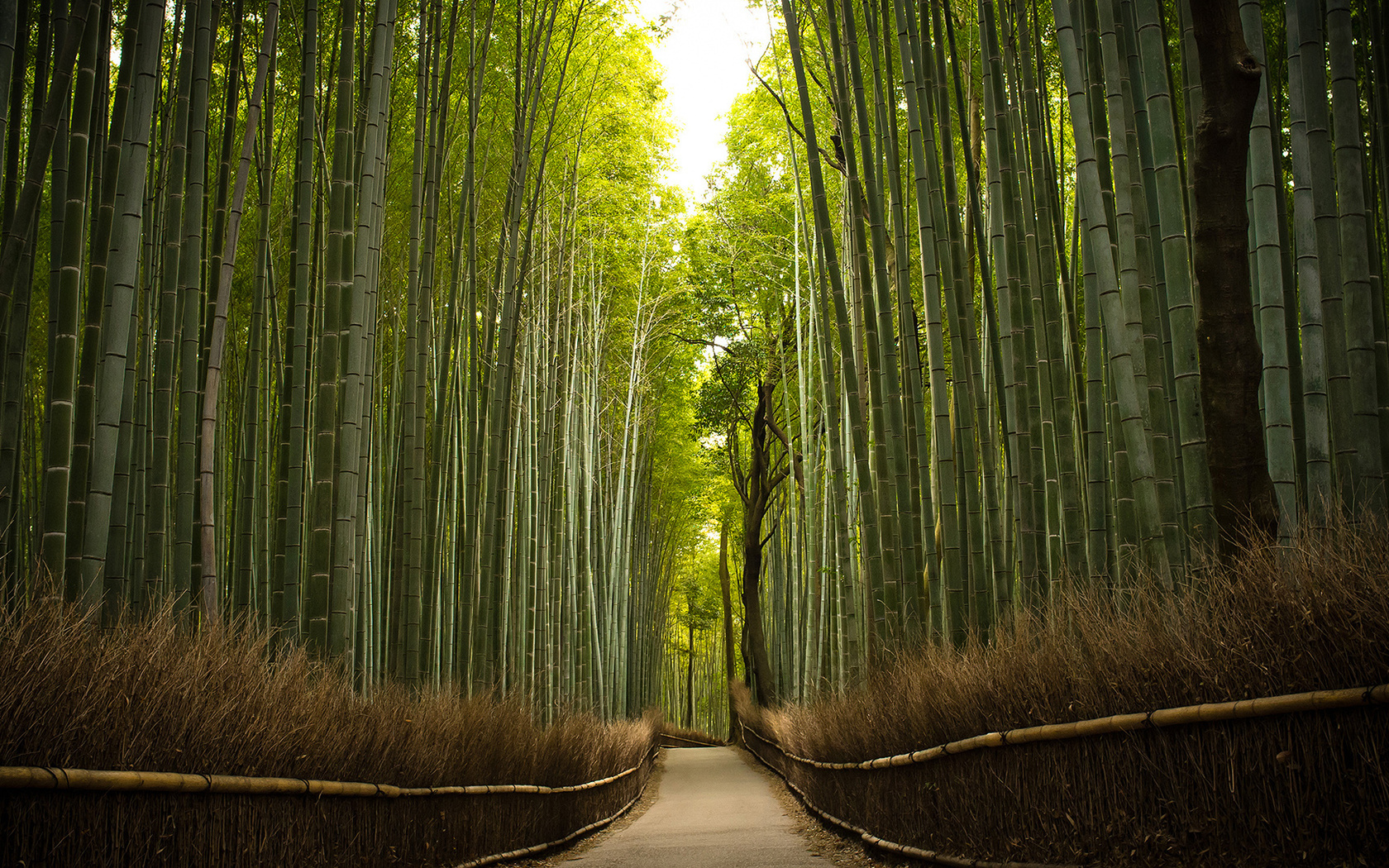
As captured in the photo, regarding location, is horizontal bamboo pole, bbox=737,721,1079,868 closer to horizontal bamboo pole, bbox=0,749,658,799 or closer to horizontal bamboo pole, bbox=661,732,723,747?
horizontal bamboo pole, bbox=0,749,658,799

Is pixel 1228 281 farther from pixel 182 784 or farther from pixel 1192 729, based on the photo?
pixel 182 784

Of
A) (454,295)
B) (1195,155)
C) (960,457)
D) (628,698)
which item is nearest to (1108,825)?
(1195,155)

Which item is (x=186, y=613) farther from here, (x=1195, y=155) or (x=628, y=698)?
(x=628, y=698)

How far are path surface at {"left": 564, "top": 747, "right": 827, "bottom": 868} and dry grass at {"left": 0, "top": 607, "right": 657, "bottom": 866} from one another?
85 cm

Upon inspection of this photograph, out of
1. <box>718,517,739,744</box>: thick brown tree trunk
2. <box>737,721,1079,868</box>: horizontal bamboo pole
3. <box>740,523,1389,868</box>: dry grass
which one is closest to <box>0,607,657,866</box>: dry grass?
<box>737,721,1079,868</box>: horizontal bamboo pole

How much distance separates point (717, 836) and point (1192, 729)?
3.25 m

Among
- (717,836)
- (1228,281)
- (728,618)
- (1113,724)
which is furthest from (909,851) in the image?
(728,618)

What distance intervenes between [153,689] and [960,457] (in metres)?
2.82

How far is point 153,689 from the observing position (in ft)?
6.23

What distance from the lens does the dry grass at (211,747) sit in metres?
1.63

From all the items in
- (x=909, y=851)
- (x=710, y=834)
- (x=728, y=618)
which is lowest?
(x=710, y=834)

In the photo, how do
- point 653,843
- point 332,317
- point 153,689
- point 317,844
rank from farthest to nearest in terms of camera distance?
point 653,843
point 332,317
point 317,844
point 153,689

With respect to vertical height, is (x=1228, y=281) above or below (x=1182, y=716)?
above

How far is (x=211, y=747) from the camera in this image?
2.04 meters
